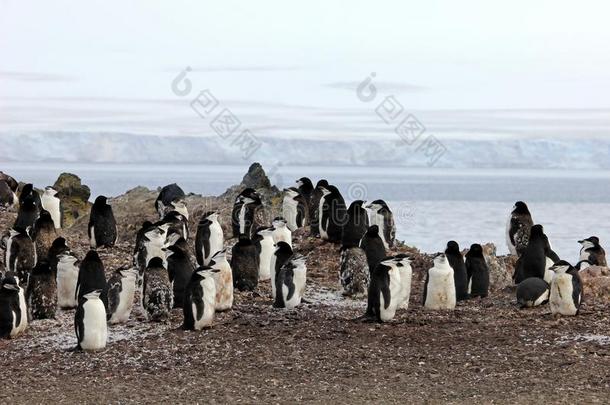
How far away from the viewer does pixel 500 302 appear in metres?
13.8

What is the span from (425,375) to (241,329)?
2.78 m

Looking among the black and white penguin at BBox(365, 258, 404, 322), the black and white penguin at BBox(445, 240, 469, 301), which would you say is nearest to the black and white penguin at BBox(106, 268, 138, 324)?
the black and white penguin at BBox(365, 258, 404, 322)

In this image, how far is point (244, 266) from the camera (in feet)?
46.5

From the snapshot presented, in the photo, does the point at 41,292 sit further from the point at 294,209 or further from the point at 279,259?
the point at 294,209

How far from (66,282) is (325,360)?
4438 mm

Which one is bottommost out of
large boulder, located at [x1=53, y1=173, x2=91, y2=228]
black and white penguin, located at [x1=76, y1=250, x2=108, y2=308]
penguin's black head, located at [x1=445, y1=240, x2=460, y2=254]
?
black and white penguin, located at [x1=76, y1=250, x2=108, y2=308]

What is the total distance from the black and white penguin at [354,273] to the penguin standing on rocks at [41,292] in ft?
13.1

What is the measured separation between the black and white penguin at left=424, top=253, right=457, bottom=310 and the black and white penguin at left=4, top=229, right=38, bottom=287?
19.1ft

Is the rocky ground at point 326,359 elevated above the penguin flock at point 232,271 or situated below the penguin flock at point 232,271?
below

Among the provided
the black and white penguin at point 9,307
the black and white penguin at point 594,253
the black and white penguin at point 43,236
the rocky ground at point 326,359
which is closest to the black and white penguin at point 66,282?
the rocky ground at point 326,359

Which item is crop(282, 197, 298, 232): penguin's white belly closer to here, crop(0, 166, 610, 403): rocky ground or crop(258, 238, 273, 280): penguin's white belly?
crop(258, 238, 273, 280): penguin's white belly

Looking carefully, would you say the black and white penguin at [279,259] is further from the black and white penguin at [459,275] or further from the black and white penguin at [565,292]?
the black and white penguin at [565,292]

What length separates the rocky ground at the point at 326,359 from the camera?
9.10 meters

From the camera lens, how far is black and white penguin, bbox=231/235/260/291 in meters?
14.1
